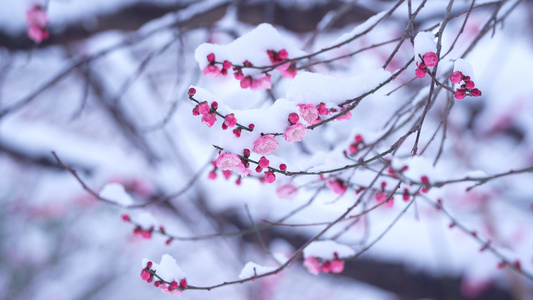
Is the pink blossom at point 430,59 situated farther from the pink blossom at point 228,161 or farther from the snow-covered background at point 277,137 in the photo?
the pink blossom at point 228,161

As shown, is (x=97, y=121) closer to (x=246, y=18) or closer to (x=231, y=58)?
(x=246, y=18)

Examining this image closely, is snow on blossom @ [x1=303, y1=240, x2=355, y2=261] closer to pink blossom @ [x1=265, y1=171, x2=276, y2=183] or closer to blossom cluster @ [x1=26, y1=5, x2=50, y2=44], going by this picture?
pink blossom @ [x1=265, y1=171, x2=276, y2=183]

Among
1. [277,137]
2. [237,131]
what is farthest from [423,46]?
[277,137]

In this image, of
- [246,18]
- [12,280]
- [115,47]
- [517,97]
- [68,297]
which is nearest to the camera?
[115,47]

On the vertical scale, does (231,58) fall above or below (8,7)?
below

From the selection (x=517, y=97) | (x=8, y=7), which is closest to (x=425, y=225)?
(x=517, y=97)

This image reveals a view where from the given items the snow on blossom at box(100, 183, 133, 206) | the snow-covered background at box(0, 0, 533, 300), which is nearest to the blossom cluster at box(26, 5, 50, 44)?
the snow-covered background at box(0, 0, 533, 300)
